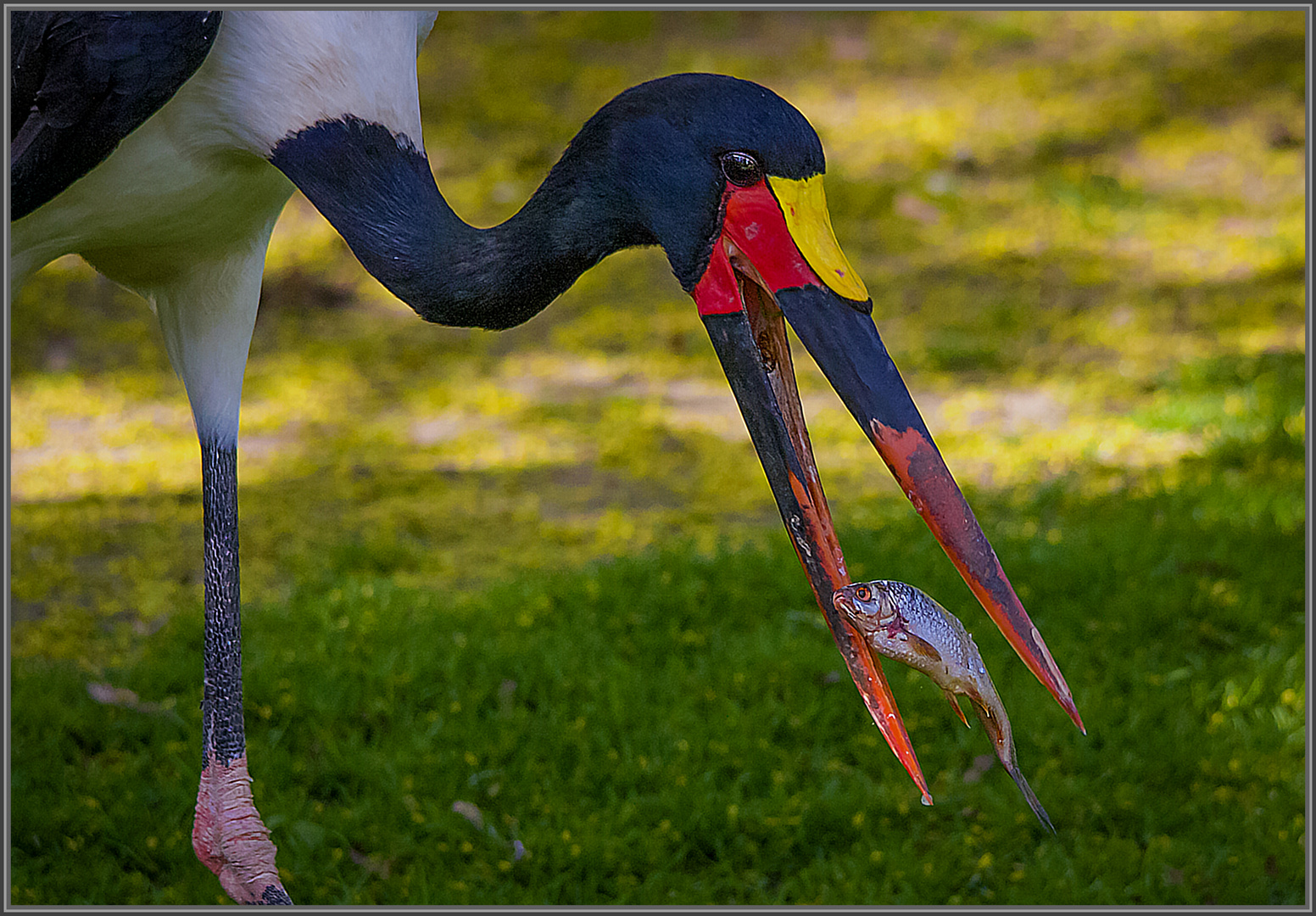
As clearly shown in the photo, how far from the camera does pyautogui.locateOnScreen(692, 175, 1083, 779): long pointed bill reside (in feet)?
6.43

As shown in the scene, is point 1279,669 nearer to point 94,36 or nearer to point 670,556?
point 670,556

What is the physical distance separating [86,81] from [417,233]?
0.55m

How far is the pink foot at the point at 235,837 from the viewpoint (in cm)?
272

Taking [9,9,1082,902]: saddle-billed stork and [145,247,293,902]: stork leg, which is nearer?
[9,9,1082,902]: saddle-billed stork

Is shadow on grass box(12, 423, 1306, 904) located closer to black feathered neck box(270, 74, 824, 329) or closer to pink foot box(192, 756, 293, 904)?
pink foot box(192, 756, 293, 904)

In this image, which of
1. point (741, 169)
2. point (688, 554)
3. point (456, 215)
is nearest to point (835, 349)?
point (741, 169)

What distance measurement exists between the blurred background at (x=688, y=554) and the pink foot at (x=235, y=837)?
0.56ft

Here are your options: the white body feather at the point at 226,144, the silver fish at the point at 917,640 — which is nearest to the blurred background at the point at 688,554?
the silver fish at the point at 917,640

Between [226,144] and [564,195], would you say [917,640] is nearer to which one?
[564,195]

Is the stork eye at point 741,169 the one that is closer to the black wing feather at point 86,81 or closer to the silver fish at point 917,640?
the silver fish at point 917,640

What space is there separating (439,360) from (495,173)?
1491 mm

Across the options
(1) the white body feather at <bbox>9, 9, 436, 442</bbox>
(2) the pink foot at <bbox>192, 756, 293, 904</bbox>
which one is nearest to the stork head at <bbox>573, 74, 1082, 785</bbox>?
(1) the white body feather at <bbox>9, 9, 436, 442</bbox>

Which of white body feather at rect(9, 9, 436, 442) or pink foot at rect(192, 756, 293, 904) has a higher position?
white body feather at rect(9, 9, 436, 442)

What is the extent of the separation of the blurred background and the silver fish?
0.93 meters
